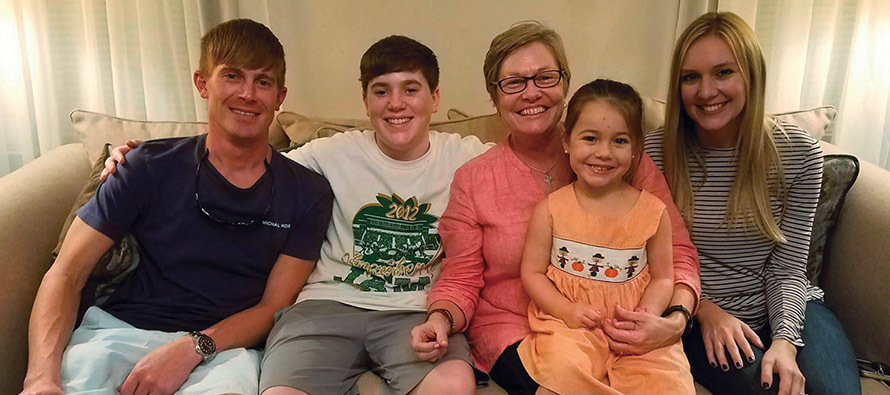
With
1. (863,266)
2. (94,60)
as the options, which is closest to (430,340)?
(863,266)

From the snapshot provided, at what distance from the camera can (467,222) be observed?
160cm

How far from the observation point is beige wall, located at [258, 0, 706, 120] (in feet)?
7.54

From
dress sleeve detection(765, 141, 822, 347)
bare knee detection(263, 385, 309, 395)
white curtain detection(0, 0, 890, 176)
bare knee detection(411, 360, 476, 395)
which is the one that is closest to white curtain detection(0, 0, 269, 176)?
white curtain detection(0, 0, 890, 176)

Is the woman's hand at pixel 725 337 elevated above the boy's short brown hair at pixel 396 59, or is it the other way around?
the boy's short brown hair at pixel 396 59

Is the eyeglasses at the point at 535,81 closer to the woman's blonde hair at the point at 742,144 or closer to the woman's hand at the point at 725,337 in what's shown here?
the woman's blonde hair at the point at 742,144

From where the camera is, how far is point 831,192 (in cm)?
171

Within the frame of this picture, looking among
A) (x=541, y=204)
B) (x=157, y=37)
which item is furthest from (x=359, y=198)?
(x=157, y=37)

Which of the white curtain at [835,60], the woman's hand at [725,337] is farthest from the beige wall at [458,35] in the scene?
the woman's hand at [725,337]

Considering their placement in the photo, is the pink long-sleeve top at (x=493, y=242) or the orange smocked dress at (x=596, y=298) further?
the pink long-sleeve top at (x=493, y=242)

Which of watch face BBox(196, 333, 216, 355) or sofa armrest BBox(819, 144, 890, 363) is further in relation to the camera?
sofa armrest BBox(819, 144, 890, 363)

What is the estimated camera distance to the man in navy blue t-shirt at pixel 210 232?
146cm

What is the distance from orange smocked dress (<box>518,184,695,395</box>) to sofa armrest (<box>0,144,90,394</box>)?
1.13m

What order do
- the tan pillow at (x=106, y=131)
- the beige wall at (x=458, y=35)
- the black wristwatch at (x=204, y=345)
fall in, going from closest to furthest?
the black wristwatch at (x=204, y=345) → the tan pillow at (x=106, y=131) → the beige wall at (x=458, y=35)

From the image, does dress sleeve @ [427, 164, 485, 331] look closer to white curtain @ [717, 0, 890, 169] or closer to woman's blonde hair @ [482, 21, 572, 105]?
woman's blonde hair @ [482, 21, 572, 105]
